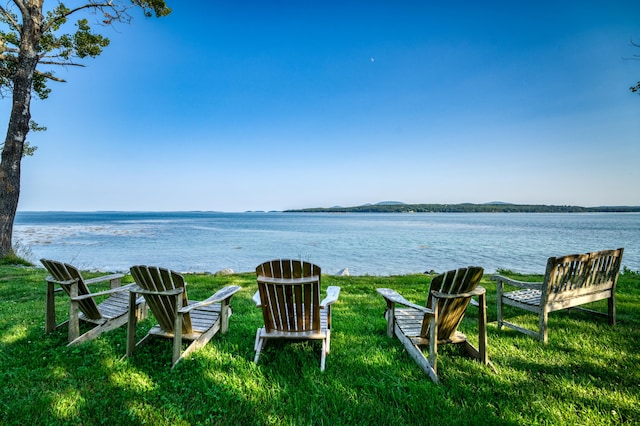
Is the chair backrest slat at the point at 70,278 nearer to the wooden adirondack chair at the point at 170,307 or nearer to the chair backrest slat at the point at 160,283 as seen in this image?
the wooden adirondack chair at the point at 170,307

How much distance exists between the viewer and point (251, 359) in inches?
138

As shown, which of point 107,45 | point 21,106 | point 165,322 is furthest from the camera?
point 107,45

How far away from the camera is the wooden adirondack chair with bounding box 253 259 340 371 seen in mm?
3301

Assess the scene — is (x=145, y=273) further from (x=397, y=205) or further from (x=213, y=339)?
(x=397, y=205)

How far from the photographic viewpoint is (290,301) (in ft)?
11.2

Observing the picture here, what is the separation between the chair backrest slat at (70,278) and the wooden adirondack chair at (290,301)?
87.1 inches

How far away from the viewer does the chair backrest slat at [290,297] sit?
330 centimetres

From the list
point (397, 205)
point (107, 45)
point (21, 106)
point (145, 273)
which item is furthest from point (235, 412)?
point (397, 205)

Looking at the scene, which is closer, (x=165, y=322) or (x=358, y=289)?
(x=165, y=322)

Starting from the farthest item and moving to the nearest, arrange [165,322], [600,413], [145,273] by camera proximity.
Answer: [165,322] < [145,273] < [600,413]

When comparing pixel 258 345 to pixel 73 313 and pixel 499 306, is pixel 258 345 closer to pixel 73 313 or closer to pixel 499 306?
pixel 73 313

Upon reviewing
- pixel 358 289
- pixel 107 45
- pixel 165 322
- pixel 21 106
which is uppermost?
pixel 107 45

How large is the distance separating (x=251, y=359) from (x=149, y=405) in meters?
1.11

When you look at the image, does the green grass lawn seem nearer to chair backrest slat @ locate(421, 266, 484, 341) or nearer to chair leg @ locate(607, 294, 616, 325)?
chair leg @ locate(607, 294, 616, 325)
